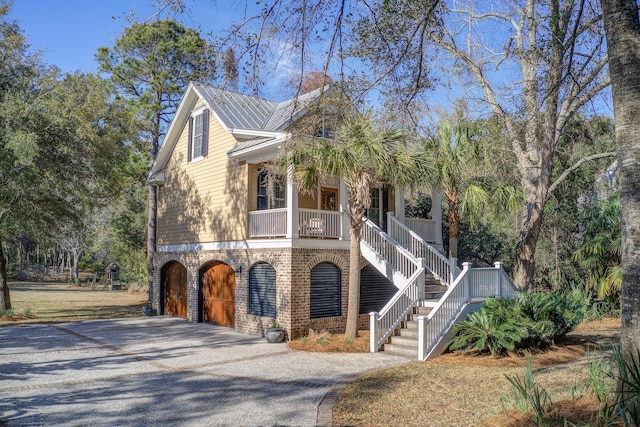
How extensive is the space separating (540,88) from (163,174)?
15.3m

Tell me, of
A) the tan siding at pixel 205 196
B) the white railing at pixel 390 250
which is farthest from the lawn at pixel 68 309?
the white railing at pixel 390 250

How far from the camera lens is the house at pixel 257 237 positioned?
14562 mm

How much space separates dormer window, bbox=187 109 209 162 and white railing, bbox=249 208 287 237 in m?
4.03

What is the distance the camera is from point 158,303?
2136cm

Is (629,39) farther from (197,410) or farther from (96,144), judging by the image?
(96,144)

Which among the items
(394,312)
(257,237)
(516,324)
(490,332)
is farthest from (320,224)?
(516,324)

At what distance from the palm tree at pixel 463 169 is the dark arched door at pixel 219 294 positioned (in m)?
7.51

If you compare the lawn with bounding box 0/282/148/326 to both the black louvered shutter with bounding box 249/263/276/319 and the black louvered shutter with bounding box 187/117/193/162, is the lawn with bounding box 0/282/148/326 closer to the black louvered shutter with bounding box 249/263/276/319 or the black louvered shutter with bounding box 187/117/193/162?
the black louvered shutter with bounding box 187/117/193/162

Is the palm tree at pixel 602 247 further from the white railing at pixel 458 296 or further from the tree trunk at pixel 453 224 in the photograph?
the tree trunk at pixel 453 224

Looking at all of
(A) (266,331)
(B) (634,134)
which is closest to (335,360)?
(A) (266,331)

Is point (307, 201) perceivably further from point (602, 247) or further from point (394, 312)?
point (602, 247)

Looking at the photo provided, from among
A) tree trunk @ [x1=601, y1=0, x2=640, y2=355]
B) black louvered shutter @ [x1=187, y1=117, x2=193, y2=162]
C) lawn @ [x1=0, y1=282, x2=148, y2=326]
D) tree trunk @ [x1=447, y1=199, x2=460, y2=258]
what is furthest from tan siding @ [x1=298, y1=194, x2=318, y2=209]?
Answer: tree trunk @ [x1=601, y1=0, x2=640, y2=355]

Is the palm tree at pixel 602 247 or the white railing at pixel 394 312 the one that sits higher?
the palm tree at pixel 602 247

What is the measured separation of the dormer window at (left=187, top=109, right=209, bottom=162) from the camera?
60.4 ft
